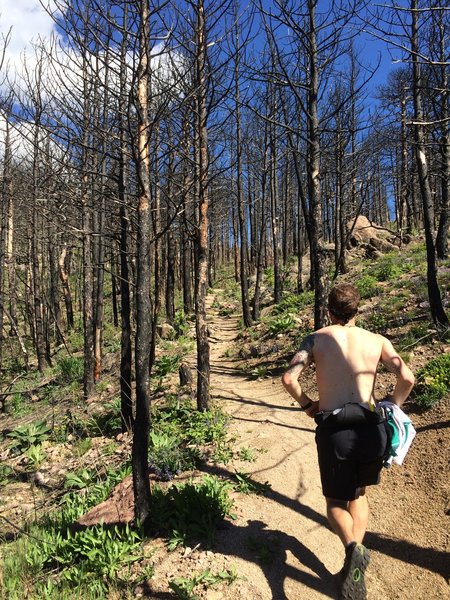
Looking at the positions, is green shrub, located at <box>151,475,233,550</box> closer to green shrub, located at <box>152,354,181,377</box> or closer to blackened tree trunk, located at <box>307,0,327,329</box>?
blackened tree trunk, located at <box>307,0,327,329</box>

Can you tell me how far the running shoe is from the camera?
2459 mm

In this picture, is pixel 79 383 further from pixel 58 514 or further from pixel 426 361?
pixel 426 361

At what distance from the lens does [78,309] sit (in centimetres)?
2762

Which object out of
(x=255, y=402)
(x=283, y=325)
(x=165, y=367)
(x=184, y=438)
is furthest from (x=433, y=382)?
(x=283, y=325)

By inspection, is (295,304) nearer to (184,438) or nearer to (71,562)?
(184,438)

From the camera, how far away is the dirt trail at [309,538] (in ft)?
9.85

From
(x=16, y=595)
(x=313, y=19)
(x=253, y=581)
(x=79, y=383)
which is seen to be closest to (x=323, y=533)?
(x=253, y=581)

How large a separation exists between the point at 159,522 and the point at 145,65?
13.6ft

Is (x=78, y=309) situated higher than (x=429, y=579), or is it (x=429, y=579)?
(x=78, y=309)

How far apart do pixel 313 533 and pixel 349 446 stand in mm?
1483

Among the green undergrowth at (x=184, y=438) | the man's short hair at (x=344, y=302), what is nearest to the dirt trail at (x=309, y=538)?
the green undergrowth at (x=184, y=438)

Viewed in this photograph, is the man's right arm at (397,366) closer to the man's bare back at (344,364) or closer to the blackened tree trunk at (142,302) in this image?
the man's bare back at (344,364)

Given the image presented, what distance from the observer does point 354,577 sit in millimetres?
2465

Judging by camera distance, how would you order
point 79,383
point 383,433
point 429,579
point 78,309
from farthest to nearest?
point 78,309
point 79,383
point 429,579
point 383,433
